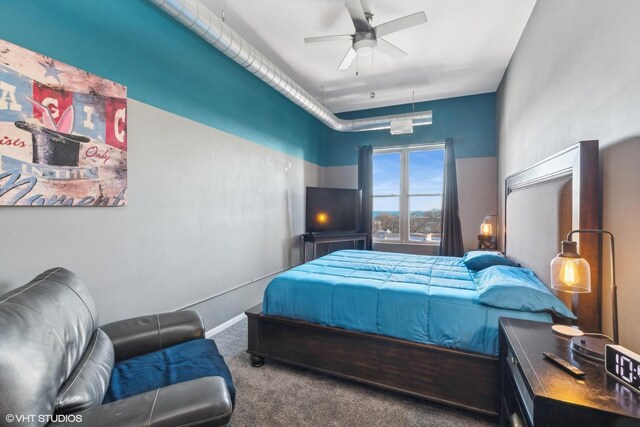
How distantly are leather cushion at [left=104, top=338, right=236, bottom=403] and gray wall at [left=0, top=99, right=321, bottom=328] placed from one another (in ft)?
2.70

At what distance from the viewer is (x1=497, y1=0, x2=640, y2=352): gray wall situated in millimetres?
1319

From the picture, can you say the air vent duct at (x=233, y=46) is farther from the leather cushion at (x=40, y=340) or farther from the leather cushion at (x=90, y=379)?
the leather cushion at (x=90, y=379)

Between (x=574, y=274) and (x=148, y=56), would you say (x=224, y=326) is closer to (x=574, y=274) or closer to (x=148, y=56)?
(x=148, y=56)

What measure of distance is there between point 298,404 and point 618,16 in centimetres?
291

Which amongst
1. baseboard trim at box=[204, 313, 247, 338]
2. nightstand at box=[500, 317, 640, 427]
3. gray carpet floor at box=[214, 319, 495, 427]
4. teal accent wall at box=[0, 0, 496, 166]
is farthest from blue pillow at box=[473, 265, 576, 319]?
teal accent wall at box=[0, 0, 496, 166]

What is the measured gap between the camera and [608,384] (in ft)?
3.41

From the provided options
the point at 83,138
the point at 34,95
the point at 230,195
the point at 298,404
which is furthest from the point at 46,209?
the point at 298,404

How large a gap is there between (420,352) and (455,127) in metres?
4.27

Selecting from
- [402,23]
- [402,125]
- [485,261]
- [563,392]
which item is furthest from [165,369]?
[402,125]

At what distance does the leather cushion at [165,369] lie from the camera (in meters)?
1.38

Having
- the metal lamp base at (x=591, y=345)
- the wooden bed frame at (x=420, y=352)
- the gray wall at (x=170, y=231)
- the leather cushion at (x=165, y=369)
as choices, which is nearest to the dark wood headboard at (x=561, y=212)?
the wooden bed frame at (x=420, y=352)

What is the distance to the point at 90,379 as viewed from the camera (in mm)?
1249

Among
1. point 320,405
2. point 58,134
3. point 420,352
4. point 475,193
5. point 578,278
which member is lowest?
point 320,405

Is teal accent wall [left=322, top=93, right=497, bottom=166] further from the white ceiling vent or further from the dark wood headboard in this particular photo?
the dark wood headboard
